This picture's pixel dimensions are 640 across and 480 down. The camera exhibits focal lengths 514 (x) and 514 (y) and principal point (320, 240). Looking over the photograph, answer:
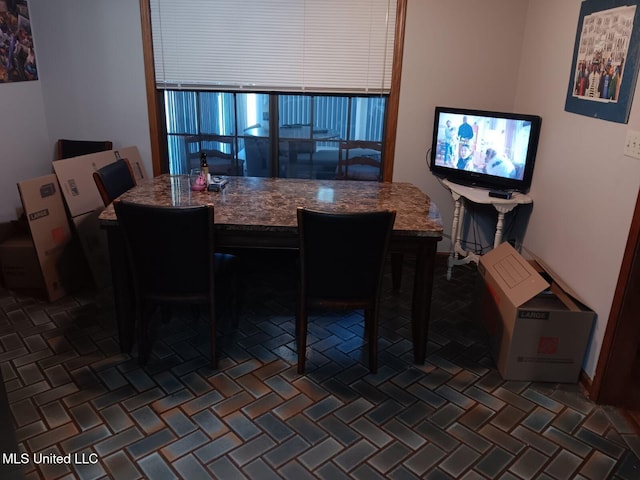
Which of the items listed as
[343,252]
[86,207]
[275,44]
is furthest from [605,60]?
[86,207]

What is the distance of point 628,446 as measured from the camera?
7.19 ft

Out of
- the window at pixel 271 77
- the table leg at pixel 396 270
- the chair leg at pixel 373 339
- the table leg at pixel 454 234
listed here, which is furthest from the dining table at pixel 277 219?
the window at pixel 271 77

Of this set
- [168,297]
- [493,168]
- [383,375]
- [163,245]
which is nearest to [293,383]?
[383,375]

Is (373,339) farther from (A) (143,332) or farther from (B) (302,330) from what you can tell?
(A) (143,332)

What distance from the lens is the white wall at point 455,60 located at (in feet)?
12.0

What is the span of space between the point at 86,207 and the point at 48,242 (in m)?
0.35

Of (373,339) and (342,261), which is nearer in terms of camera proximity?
(342,261)

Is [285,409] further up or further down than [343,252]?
further down

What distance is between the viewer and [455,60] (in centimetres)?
375

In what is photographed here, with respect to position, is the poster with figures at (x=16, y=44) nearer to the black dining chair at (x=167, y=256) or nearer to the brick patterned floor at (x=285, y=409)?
the brick patterned floor at (x=285, y=409)

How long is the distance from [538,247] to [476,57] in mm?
1473

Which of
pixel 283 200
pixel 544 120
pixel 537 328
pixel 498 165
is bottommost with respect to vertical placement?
pixel 537 328

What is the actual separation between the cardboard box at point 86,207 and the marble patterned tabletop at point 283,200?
1.92 feet

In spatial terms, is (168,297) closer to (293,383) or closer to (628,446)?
(293,383)
